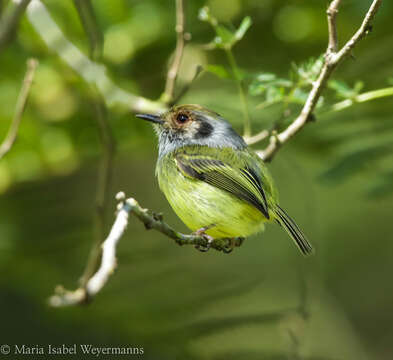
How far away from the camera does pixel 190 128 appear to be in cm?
475

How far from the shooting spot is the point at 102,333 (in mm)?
4137

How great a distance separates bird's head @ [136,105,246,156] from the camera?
4.64 meters

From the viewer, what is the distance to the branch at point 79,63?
13.1 ft

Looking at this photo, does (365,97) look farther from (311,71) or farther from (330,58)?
(330,58)

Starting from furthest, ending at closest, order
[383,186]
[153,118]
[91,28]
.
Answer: [153,118], [383,186], [91,28]

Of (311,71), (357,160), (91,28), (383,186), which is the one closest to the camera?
(311,71)

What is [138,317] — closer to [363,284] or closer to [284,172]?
[284,172]

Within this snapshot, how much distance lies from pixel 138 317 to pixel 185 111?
1.62 m

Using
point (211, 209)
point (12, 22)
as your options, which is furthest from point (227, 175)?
point (12, 22)

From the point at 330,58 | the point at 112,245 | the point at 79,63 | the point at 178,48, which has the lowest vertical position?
the point at 112,245

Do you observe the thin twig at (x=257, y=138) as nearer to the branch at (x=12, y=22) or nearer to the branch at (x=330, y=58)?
the branch at (x=330, y=58)

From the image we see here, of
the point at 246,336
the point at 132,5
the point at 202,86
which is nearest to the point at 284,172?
the point at 202,86

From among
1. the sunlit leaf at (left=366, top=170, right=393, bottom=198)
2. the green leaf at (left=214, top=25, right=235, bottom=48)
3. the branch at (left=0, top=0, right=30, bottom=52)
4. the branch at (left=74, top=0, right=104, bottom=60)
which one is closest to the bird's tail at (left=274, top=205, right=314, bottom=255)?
the sunlit leaf at (left=366, top=170, right=393, bottom=198)

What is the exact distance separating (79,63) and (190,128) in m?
1.06
